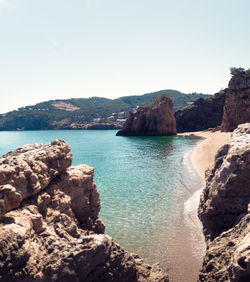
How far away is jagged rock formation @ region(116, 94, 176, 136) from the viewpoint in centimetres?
8094

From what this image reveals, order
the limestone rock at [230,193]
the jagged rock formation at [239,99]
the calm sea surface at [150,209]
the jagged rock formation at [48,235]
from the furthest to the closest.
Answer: the jagged rock formation at [239,99] < the calm sea surface at [150,209] < the limestone rock at [230,193] < the jagged rock formation at [48,235]

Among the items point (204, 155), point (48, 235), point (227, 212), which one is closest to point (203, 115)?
point (204, 155)

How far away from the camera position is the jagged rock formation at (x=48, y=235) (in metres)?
5.36

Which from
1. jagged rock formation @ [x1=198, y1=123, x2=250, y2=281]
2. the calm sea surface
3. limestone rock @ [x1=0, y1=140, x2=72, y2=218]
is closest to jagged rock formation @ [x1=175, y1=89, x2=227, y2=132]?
the calm sea surface

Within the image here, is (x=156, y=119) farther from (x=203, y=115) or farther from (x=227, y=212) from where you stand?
(x=227, y=212)

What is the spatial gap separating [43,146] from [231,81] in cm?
6377

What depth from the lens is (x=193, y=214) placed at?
1434 cm

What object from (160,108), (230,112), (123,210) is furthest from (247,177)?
(160,108)

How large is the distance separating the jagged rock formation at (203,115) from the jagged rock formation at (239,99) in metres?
35.6

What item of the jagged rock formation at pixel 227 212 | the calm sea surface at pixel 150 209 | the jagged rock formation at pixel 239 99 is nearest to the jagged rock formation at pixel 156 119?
the jagged rock formation at pixel 239 99

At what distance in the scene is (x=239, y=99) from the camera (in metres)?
61.6

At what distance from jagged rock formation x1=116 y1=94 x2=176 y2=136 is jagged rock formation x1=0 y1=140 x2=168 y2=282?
73.2 m

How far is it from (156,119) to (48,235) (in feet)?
253

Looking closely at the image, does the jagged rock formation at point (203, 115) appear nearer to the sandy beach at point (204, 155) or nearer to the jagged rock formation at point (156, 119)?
the jagged rock formation at point (156, 119)
